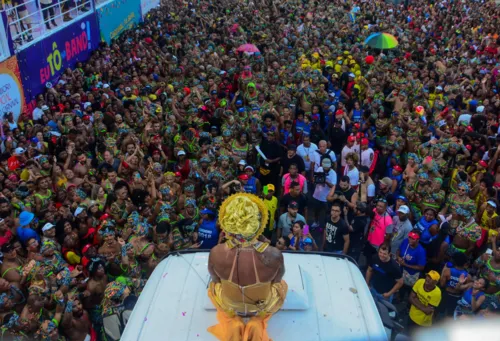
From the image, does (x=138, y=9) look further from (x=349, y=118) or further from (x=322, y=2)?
(x=349, y=118)

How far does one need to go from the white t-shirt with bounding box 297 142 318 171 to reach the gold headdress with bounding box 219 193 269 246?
4773 mm

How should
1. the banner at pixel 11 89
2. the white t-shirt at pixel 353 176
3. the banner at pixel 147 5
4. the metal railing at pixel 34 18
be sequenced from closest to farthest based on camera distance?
the white t-shirt at pixel 353 176 → the banner at pixel 11 89 → the metal railing at pixel 34 18 → the banner at pixel 147 5

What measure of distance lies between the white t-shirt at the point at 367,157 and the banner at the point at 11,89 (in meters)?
7.38

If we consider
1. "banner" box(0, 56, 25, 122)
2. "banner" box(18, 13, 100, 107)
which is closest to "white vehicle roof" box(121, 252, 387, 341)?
"banner" box(0, 56, 25, 122)

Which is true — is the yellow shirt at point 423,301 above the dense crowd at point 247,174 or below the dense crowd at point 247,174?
below

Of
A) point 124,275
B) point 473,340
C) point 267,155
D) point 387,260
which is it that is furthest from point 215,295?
point 267,155

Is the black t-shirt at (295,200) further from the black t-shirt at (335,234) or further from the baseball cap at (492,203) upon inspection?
the baseball cap at (492,203)

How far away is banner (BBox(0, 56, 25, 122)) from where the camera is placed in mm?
9370

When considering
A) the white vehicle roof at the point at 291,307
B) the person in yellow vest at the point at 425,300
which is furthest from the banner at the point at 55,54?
the person in yellow vest at the point at 425,300

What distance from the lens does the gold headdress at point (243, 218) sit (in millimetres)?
2992

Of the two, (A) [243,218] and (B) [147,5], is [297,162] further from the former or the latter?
(B) [147,5]

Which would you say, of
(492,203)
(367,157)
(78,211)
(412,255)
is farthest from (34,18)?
(492,203)

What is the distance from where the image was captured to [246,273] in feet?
10.00

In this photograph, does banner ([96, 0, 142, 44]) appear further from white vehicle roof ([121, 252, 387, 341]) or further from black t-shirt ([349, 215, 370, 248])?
white vehicle roof ([121, 252, 387, 341])
